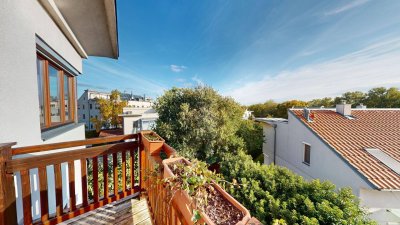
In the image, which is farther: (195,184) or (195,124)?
(195,124)

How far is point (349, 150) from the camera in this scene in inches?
266

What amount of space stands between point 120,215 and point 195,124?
533 cm

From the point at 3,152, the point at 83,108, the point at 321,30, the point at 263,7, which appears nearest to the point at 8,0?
the point at 3,152

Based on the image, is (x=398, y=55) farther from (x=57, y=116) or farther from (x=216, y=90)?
(x=57, y=116)

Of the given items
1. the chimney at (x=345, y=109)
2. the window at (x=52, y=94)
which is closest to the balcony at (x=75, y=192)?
the window at (x=52, y=94)

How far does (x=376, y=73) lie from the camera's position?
11.7 meters

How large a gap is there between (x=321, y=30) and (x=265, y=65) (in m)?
5.01

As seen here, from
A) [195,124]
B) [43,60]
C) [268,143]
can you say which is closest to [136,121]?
[195,124]

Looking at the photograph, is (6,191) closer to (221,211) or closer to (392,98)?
(221,211)

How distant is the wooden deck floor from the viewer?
2.07 m

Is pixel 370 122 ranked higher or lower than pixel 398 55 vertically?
lower

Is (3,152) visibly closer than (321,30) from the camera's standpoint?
Yes

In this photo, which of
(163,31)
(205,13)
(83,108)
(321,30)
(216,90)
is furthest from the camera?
(83,108)

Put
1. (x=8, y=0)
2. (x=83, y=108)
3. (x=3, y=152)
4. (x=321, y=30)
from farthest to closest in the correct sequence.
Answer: (x=83, y=108) < (x=321, y=30) < (x=8, y=0) < (x=3, y=152)
